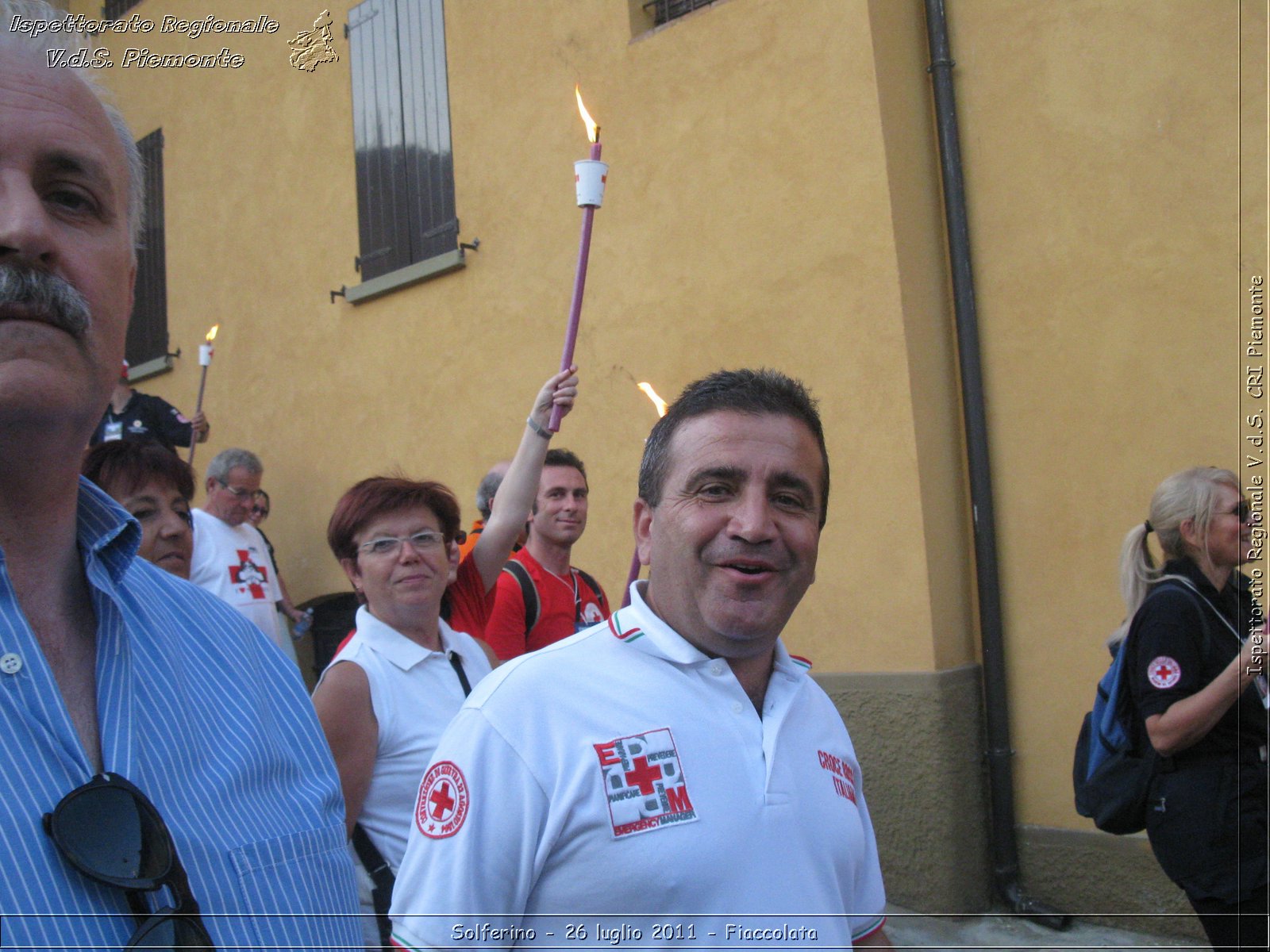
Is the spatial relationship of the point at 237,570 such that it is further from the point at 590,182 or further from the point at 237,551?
the point at 590,182

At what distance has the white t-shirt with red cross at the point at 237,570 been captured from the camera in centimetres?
598

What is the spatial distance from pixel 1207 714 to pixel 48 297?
313cm

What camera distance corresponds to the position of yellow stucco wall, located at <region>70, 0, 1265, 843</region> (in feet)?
15.6

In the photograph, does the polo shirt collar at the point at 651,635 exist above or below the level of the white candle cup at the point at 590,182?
below

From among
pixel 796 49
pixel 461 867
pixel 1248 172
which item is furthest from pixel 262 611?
pixel 1248 172

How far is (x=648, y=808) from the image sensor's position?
1668 mm

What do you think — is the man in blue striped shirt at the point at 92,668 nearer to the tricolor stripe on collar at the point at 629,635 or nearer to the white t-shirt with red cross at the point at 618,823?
the white t-shirt with red cross at the point at 618,823

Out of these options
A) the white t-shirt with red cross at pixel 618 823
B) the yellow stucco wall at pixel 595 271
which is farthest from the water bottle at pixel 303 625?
the white t-shirt with red cross at pixel 618 823

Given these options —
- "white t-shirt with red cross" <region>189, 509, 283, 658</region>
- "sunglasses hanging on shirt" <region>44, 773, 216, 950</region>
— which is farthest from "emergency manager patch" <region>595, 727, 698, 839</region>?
"white t-shirt with red cross" <region>189, 509, 283, 658</region>

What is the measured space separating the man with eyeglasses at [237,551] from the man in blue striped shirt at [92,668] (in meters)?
4.43

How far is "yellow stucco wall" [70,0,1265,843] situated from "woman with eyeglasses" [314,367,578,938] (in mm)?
2212

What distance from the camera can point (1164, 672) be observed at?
3.31 m

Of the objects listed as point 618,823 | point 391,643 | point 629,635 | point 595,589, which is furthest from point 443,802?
point 595,589

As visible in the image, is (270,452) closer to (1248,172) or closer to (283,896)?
(1248,172)
